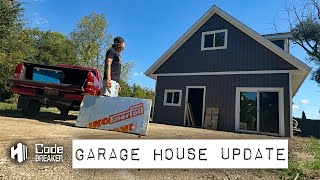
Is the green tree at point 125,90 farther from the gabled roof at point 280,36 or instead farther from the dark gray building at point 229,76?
the gabled roof at point 280,36

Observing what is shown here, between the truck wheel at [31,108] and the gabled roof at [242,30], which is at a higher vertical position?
the gabled roof at [242,30]

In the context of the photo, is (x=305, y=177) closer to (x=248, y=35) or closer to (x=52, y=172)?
(x=52, y=172)

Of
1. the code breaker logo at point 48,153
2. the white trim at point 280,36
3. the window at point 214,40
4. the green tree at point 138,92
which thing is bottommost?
the code breaker logo at point 48,153

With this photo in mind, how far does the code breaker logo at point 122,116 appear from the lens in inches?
197

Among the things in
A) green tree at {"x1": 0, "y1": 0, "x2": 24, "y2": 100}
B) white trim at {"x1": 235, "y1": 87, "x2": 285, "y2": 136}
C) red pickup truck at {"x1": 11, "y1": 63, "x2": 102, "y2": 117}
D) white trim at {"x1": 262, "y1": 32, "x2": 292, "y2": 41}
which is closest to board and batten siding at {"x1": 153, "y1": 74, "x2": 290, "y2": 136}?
white trim at {"x1": 235, "y1": 87, "x2": 285, "y2": 136}

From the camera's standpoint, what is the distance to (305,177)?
114 inches

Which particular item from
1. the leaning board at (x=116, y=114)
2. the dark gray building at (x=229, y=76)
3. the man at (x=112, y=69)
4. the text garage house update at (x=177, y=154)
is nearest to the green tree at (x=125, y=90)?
the dark gray building at (x=229, y=76)

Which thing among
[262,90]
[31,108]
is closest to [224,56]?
[262,90]

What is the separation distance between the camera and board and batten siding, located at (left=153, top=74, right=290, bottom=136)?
37.1ft

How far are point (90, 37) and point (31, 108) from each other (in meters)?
30.5

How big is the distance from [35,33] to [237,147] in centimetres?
4097

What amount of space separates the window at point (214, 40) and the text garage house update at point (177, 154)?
10.9 metres

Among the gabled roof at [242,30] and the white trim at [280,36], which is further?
the white trim at [280,36]

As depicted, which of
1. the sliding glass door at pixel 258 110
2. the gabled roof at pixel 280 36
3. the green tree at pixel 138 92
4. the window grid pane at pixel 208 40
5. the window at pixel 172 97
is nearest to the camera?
the sliding glass door at pixel 258 110
